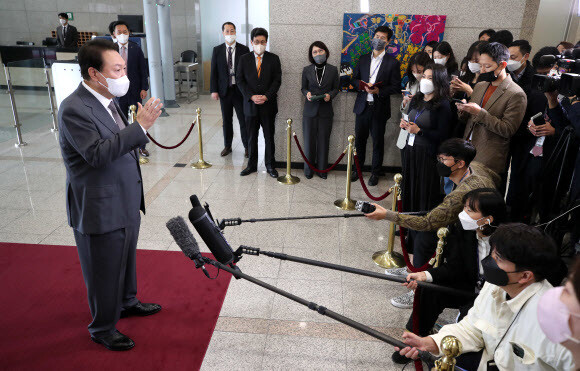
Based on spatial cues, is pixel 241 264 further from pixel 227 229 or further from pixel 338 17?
pixel 338 17

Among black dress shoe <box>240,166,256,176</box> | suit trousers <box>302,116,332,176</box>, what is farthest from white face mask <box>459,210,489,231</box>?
black dress shoe <box>240,166,256,176</box>

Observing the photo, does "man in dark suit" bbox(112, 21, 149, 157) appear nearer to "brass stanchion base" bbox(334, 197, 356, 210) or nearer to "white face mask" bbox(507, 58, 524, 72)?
"brass stanchion base" bbox(334, 197, 356, 210)

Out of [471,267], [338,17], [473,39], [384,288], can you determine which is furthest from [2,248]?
[473,39]

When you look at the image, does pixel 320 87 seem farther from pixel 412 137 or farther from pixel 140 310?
pixel 140 310

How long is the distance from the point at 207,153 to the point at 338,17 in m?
3.07

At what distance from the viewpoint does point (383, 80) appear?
5750mm

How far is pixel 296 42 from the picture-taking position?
6109 millimetres

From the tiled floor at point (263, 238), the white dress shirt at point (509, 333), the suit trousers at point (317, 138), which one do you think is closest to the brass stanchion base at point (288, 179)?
the tiled floor at point (263, 238)

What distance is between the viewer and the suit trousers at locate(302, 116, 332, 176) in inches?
238

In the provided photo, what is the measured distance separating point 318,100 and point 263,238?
7.57ft

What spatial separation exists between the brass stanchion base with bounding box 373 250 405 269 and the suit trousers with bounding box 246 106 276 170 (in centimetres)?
267

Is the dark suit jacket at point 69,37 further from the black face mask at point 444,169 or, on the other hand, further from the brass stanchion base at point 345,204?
the black face mask at point 444,169

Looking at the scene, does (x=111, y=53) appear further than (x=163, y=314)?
No

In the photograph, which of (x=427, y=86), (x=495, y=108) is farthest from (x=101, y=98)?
(x=495, y=108)
